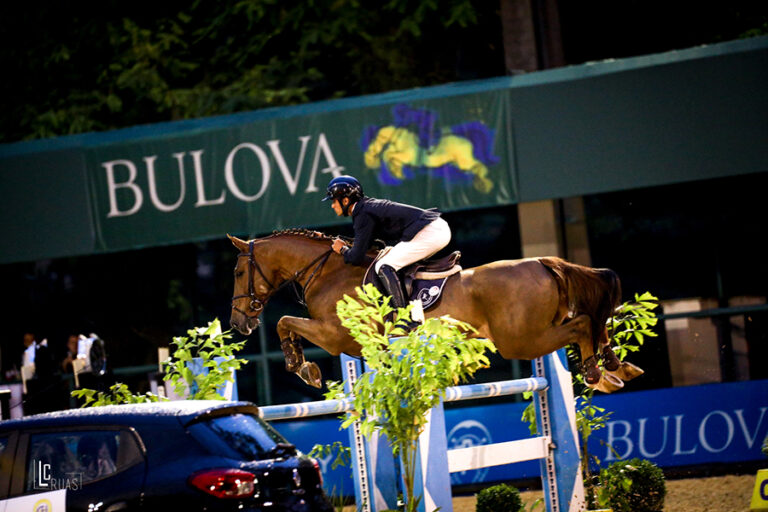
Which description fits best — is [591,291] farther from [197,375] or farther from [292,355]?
[197,375]

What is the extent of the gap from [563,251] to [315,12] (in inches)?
236

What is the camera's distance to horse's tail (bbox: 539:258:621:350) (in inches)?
320

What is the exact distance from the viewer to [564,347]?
8.11m

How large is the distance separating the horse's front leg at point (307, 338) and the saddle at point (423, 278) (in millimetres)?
486

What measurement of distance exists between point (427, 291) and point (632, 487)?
221cm

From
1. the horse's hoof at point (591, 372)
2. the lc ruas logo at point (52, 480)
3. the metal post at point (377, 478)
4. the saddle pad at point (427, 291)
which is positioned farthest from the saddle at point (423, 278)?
the lc ruas logo at point (52, 480)

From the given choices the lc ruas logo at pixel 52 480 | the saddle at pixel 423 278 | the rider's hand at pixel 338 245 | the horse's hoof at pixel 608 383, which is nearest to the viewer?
the lc ruas logo at pixel 52 480

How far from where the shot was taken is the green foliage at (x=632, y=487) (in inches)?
319

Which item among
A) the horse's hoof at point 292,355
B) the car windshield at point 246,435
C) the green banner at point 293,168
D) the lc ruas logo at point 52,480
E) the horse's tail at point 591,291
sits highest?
the green banner at point 293,168

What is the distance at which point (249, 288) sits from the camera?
8.65 meters

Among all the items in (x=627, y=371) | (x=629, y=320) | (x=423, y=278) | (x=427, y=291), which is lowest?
(x=627, y=371)

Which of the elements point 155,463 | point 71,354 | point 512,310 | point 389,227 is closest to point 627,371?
point 512,310

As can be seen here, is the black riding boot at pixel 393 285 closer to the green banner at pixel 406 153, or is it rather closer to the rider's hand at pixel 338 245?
the rider's hand at pixel 338 245

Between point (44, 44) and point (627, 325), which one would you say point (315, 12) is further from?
point (627, 325)
